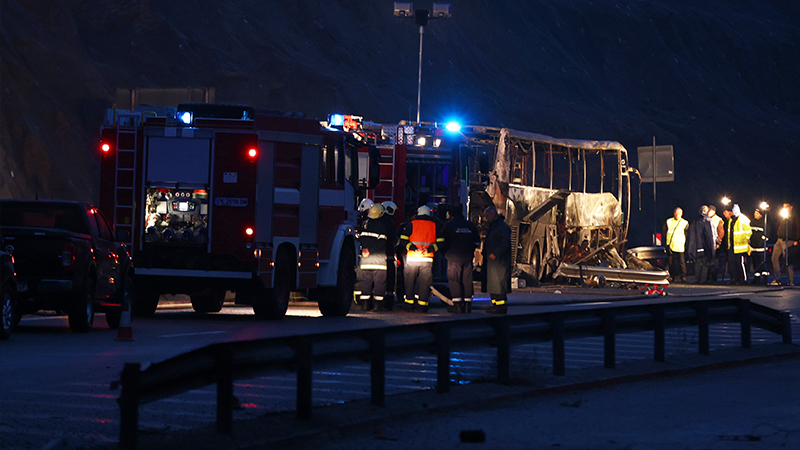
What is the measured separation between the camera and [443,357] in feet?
33.3

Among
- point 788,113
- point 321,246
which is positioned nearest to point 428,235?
point 321,246

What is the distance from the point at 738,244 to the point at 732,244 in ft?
0.59

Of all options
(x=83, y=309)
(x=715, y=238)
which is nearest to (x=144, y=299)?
(x=83, y=309)

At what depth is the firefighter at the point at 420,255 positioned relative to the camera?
20.9m

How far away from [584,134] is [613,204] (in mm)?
38310

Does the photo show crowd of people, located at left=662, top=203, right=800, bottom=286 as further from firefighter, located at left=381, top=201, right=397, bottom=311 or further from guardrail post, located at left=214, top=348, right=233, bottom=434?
guardrail post, located at left=214, top=348, right=233, bottom=434

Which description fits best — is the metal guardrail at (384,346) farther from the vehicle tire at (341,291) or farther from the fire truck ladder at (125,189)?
the fire truck ladder at (125,189)

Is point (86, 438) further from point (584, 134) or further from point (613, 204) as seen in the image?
point (584, 134)

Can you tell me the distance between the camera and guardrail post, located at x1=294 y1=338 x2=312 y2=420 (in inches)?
336

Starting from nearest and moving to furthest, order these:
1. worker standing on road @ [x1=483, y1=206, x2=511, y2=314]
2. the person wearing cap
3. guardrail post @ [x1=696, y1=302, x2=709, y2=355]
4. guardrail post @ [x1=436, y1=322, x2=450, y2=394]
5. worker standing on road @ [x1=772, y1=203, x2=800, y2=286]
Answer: guardrail post @ [x1=436, y1=322, x2=450, y2=394]
guardrail post @ [x1=696, y1=302, x2=709, y2=355]
worker standing on road @ [x1=483, y1=206, x2=511, y2=314]
worker standing on road @ [x1=772, y1=203, x2=800, y2=286]
the person wearing cap

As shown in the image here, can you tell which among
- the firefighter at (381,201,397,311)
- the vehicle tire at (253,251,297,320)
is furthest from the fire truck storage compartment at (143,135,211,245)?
the firefighter at (381,201,397,311)

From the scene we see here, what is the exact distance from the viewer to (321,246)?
19672 millimetres

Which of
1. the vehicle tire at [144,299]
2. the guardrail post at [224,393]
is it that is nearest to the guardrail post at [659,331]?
the guardrail post at [224,393]

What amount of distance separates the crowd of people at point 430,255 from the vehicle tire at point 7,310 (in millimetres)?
7519
